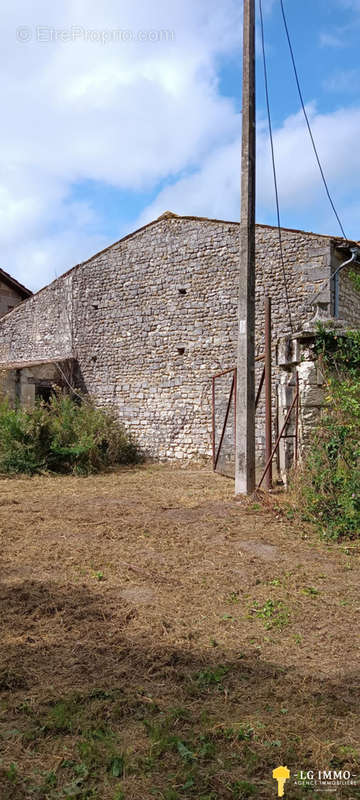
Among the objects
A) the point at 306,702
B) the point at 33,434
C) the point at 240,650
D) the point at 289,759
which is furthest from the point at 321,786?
the point at 33,434

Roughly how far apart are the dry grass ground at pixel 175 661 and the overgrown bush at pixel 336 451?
413 mm

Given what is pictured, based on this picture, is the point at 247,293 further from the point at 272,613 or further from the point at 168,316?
the point at 168,316

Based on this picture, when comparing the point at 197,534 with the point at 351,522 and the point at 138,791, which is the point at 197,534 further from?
the point at 138,791

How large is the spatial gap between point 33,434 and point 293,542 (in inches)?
267

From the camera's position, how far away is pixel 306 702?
8.83 feet

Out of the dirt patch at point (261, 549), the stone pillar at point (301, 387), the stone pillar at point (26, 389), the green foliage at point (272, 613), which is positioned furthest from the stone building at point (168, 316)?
the green foliage at point (272, 613)

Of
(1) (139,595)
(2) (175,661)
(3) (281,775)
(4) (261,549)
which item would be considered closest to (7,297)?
(4) (261,549)

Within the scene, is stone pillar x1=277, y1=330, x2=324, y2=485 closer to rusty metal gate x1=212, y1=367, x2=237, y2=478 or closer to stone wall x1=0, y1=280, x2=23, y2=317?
rusty metal gate x1=212, y1=367, x2=237, y2=478

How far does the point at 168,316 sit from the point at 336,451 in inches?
305

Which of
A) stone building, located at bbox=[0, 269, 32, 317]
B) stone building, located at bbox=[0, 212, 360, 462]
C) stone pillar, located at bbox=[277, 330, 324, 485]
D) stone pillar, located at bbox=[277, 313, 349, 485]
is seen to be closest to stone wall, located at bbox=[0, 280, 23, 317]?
stone building, located at bbox=[0, 269, 32, 317]

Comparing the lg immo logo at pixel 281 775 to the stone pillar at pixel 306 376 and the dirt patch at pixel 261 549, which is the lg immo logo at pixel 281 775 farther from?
the stone pillar at pixel 306 376

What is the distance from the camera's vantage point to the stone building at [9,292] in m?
19.2

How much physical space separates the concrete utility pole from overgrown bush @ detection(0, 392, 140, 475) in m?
4.65

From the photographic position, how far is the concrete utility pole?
7.59 meters
